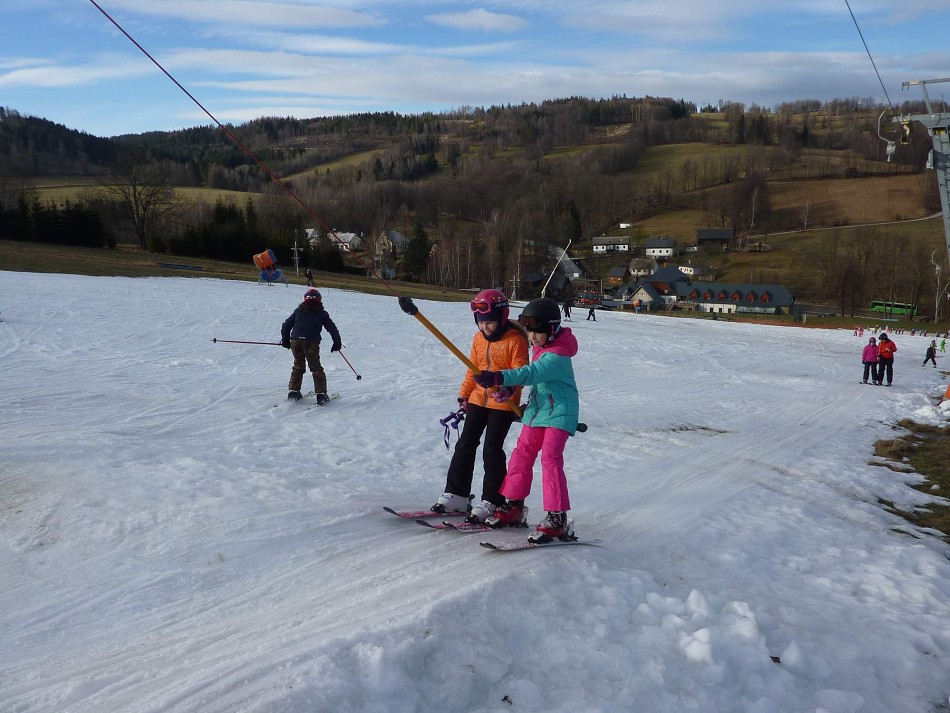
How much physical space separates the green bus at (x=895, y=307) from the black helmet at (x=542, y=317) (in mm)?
82702

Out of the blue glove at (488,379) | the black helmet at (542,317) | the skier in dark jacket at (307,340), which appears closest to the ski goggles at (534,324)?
the black helmet at (542,317)

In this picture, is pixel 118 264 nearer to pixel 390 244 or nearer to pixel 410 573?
pixel 390 244

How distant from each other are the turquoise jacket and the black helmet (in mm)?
119

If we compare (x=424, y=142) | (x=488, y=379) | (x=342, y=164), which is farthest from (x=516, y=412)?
(x=424, y=142)

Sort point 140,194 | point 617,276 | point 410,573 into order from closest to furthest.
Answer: point 410,573 < point 140,194 < point 617,276

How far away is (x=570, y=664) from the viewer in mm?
3678

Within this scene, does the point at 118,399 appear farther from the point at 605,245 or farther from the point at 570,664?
the point at 605,245

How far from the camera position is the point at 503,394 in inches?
224

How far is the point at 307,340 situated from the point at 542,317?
7226mm

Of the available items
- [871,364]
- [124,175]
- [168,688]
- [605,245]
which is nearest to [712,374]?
[871,364]

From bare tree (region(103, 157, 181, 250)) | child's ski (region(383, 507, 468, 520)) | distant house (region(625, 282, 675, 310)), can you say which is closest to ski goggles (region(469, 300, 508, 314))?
child's ski (region(383, 507, 468, 520))

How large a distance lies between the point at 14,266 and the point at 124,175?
112 ft

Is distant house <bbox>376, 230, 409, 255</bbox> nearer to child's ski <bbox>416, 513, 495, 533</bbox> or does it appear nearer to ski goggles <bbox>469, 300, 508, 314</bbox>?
ski goggles <bbox>469, 300, 508, 314</bbox>

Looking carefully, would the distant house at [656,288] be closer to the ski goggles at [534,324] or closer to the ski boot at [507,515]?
the ski boot at [507,515]
